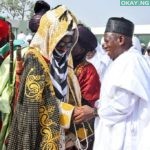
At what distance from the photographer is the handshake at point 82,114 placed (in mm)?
3795

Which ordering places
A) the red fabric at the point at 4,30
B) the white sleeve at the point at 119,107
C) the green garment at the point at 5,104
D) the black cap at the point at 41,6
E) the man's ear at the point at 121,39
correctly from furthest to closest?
the black cap at the point at 41,6 → the red fabric at the point at 4,30 → the man's ear at the point at 121,39 → the green garment at the point at 5,104 → the white sleeve at the point at 119,107

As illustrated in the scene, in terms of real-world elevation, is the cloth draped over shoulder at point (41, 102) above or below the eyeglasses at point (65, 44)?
below

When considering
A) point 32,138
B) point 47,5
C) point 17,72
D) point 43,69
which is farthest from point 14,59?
point 47,5

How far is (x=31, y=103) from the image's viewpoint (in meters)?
3.56

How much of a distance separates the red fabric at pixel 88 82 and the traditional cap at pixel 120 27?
360 mm

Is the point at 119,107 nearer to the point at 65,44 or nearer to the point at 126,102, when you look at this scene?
the point at 126,102

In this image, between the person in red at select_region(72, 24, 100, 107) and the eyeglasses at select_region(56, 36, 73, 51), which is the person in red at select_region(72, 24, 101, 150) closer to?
the person in red at select_region(72, 24, 100, 107)

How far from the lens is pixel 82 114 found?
3.81 metres

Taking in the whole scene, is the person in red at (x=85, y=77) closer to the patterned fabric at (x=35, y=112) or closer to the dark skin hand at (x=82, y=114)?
the dark skin hand at (x=82, y=114)

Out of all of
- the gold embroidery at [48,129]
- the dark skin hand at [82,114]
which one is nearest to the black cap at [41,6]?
the dark skin hand at [82,114]

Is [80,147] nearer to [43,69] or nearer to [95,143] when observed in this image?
[95,143]

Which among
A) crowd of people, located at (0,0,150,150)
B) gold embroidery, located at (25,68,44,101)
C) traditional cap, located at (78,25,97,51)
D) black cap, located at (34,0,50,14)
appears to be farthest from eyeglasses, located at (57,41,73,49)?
black cap, located at (34,0,50,14)

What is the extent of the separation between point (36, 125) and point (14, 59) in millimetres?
775

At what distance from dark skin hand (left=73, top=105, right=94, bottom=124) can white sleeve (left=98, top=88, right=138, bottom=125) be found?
0.10 meters
